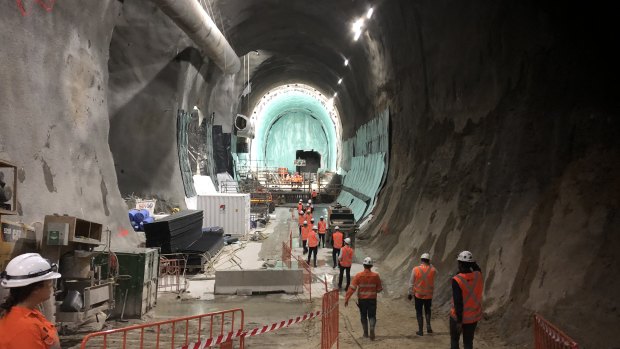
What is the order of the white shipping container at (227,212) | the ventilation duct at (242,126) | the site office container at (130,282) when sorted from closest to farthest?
the site office container at (130,282), the white shipping container at (227,212), the ventilation duct at (242,126)

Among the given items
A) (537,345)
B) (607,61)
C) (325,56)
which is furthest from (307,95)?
(537,345)

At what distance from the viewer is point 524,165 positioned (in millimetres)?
9156

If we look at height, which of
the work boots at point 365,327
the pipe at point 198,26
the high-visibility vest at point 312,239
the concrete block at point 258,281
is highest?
the pipe at point 198,26

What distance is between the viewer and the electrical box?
674 centimetres

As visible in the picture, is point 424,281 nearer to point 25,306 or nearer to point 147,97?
point 25,306

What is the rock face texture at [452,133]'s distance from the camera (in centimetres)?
758

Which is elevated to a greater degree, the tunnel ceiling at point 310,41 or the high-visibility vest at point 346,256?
the tunnel ceiling at point 310,41

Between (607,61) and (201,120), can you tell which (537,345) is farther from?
(201,120)

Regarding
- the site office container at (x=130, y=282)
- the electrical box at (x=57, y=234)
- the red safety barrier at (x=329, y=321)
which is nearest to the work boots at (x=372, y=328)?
the red safety barrier at (x=329, y=321)

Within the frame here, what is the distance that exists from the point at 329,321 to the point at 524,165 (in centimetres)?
505

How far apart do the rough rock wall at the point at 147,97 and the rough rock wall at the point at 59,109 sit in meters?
3.79

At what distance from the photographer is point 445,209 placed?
38.5ft

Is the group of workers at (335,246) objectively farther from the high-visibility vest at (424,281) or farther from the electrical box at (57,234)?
the electrical box at (57,234)

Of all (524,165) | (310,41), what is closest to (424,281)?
(524,165)
